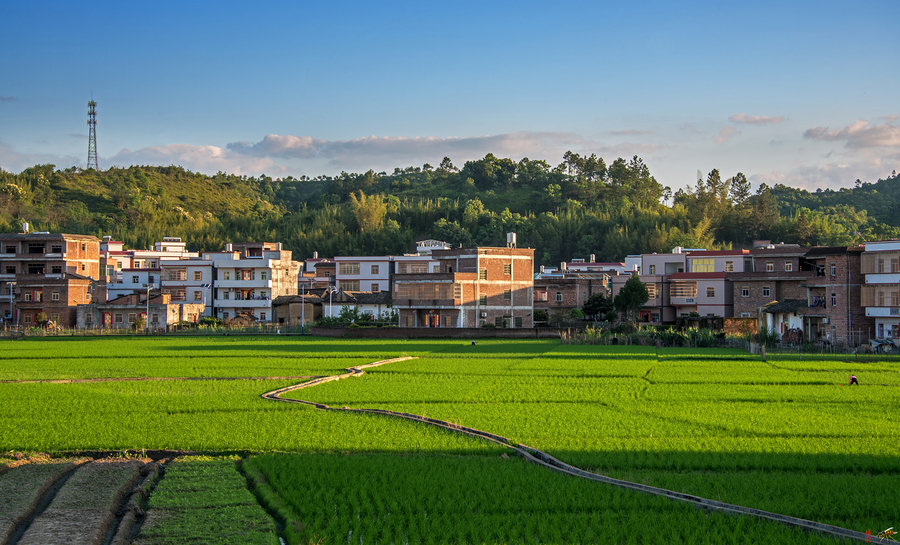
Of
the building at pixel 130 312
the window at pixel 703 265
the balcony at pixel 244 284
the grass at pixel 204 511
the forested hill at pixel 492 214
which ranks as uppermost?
the forested hill at pixel 492 214

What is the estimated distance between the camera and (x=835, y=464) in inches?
589

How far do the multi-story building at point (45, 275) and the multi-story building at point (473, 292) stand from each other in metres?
30.0

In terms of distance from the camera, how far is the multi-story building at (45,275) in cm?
6931

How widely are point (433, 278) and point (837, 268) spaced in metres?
28.1

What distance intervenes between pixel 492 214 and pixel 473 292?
5379 cm

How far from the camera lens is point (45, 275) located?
7088 centimetres

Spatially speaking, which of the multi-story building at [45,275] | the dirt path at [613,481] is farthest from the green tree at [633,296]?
the multi-story building at [45,275]

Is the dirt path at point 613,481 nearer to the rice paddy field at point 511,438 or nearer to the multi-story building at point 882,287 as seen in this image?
the rice paddy field at point 511,438

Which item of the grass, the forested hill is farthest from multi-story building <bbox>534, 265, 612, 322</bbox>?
the grass

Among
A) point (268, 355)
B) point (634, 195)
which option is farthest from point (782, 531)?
point (634, 195)

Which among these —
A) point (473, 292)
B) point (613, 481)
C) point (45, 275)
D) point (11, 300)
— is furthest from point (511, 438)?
point (11, 300)

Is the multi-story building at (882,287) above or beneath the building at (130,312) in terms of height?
above

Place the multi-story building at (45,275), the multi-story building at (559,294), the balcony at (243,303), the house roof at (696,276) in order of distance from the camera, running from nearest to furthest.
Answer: the house roof at (696,276) → the multi-story building at (559,294) → the multi-story building at (45,275) → the balcony at (243,303)

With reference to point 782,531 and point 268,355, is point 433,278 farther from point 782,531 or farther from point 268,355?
point 782,531
